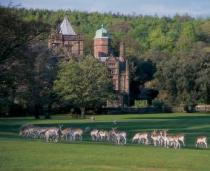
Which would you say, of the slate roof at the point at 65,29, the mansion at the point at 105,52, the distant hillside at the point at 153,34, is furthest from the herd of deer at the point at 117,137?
the distant hillside at the point at 153,34

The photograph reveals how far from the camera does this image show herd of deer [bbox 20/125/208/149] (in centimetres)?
3125

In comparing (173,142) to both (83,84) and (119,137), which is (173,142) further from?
(83,84)

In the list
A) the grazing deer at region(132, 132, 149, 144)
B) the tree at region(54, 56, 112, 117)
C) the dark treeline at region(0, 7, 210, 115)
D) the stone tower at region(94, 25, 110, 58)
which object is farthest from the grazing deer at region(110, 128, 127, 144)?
the stone tower at region(94, 25, 110, 58)

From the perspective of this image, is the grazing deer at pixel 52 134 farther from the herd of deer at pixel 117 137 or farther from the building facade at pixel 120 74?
the building facade at pixel 120 74

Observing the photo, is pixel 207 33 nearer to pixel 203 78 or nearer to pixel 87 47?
pixel 87 47

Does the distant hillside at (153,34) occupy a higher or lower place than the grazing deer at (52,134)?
higher

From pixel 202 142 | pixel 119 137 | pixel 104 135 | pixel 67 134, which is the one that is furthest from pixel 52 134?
pixel 202 142

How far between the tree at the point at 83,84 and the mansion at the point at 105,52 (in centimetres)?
2019

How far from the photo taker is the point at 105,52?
450ft

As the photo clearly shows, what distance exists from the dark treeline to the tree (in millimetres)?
1949

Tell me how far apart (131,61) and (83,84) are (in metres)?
42.2

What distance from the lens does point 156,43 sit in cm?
17300

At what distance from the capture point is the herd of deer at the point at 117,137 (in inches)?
1230

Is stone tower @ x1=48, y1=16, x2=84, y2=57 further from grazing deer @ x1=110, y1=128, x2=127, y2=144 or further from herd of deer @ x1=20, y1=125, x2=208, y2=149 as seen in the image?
grazing deer @ x1=110, y1=128, x2=127, y2=144
